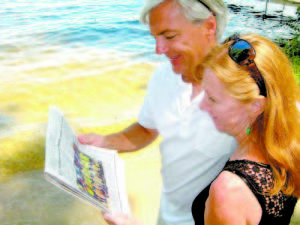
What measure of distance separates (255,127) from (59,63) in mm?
5618

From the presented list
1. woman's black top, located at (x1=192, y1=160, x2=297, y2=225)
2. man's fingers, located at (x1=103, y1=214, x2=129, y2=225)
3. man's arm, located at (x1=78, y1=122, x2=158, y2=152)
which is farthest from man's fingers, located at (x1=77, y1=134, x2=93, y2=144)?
woman's black top, located at (x1=192, y1=160, x2=297, y2=225)

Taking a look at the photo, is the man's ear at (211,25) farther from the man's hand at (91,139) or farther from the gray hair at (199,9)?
the man's hand at (91,139)

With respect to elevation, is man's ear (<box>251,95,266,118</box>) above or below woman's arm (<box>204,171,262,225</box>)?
above

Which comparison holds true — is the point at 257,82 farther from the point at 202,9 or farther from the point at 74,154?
the point at 74,154

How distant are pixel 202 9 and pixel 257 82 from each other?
568mm

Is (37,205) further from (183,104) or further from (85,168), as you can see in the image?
(183,104)

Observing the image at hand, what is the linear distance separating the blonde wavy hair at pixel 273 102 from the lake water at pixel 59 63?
201 centimetres

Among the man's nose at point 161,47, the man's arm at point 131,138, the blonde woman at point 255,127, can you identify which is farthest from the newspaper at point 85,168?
the man's nose at point 161,47

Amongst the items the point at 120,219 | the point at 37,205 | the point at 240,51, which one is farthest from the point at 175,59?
the point at 37,205

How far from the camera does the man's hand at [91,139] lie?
5.55 feet

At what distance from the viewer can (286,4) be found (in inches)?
440

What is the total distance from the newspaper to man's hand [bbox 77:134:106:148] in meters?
0.09

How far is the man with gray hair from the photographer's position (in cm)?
149

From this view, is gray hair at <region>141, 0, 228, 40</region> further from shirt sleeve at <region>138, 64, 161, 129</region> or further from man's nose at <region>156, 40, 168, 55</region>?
shirt sleeve at <region>138, 64, 161, 129</region>
